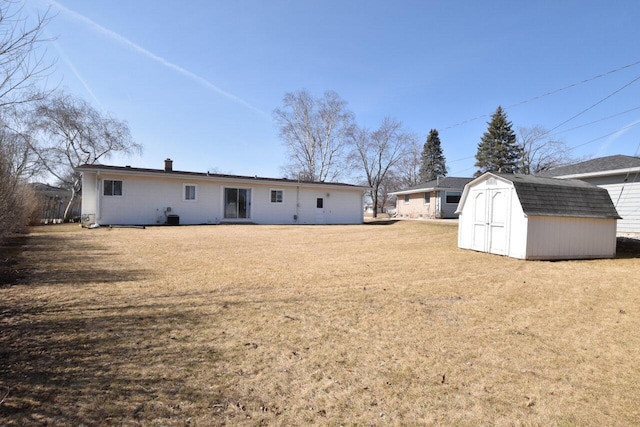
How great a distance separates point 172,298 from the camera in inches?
177

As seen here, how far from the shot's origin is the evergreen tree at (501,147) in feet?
140

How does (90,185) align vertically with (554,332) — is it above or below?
above

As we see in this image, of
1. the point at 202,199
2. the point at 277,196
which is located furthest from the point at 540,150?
the point at 202,199

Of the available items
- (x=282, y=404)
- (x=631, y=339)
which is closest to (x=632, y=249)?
(x=631, y=339)

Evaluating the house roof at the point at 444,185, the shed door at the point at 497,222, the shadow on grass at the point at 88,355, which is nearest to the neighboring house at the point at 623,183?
the shed door at the point at 497,222

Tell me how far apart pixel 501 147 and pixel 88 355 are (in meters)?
49.0

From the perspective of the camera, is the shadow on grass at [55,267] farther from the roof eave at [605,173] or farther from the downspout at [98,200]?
the roof eave at [605,173]

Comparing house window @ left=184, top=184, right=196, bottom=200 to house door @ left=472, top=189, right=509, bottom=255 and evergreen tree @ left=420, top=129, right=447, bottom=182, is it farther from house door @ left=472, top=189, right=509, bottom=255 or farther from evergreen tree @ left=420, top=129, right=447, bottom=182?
evergreen tree @ left=420, top=129, right=447, bottom=182

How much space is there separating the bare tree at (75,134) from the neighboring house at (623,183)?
3129cm

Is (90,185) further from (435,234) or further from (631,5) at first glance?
(631,5)

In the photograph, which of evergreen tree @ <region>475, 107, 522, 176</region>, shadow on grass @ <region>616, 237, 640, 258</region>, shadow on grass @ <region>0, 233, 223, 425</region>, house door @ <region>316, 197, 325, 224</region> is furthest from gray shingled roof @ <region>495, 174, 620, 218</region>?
evergreen tree @ <region>475, 107, 522, 176</region>

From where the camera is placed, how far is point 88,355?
8.89 ft

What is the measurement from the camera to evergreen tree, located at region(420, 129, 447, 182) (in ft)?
169

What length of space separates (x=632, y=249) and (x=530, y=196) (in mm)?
5953
